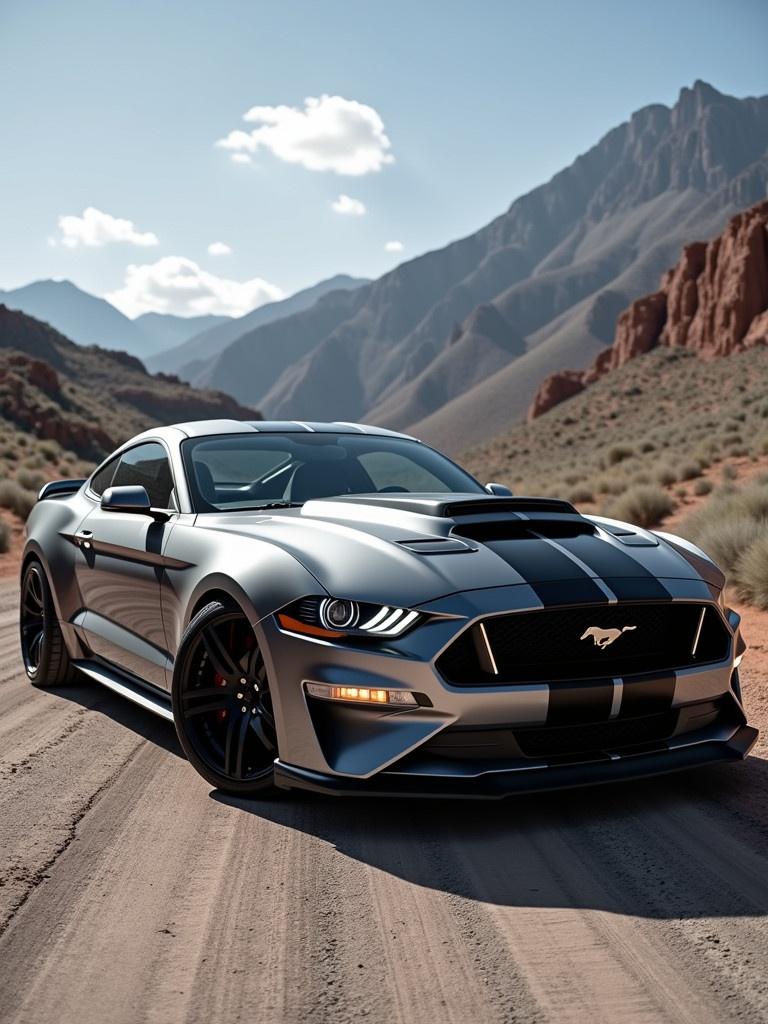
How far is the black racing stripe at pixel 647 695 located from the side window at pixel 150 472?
97.7 inches

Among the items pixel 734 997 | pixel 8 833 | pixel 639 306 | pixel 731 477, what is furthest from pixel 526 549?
pixel 639 306

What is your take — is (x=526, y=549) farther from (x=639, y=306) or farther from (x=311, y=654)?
(x=639, y=306)

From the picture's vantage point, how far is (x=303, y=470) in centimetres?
524

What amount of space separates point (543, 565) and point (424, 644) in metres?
0.61

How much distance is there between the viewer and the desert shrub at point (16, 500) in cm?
2234

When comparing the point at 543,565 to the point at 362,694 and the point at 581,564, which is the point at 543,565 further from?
the point at 362,694

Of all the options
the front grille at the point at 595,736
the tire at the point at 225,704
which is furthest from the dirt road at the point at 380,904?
the front grille at the point at 595,736

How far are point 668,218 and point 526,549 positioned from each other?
586ft

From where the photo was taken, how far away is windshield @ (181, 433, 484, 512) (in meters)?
5.04

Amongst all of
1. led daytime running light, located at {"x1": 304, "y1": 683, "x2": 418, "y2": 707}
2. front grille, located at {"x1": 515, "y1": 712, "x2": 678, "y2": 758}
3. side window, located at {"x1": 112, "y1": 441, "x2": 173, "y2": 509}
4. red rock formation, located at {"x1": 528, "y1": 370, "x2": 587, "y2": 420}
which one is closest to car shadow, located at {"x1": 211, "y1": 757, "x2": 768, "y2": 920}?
front grille, located at {"x1": 515, "y1": 712, "x2": 678, "y2": 758}

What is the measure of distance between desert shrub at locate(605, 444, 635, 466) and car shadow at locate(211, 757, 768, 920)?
94.7ft

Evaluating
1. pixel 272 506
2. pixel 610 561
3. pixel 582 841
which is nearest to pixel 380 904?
pixel 582 841

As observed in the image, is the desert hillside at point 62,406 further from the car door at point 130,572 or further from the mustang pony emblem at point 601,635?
the mustang pony emblem at point 601,635

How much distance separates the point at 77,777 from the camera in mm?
4406
